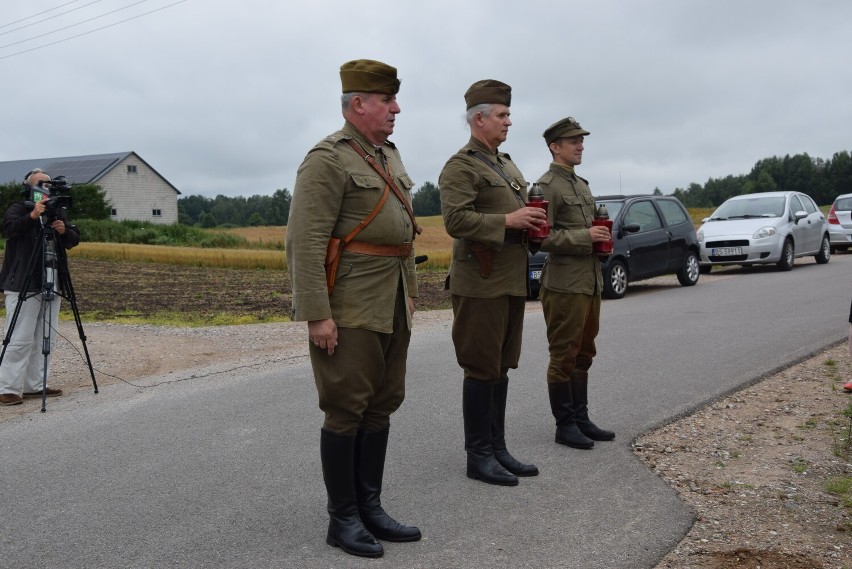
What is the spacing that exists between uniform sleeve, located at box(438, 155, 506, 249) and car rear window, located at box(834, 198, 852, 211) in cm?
2516

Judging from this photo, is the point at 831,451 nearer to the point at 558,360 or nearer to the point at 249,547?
the point at 558,360

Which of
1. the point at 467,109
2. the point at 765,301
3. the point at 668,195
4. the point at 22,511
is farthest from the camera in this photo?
the point at 668,195

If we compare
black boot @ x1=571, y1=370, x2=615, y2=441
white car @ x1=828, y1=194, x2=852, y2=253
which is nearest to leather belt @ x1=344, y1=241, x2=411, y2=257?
black boot @ x1=571, y1=370, x2=615, y2=441

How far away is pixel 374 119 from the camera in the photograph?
4.16 meters

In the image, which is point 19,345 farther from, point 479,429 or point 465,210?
point 465,210

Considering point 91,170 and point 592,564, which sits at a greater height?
point 91,170

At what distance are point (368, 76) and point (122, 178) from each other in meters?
74.1

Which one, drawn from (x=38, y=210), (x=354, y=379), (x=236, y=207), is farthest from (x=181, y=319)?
(x=236, y=207)

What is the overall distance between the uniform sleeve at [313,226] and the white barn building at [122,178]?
71.3 meters

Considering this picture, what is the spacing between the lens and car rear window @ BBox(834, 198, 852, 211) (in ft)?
88.6

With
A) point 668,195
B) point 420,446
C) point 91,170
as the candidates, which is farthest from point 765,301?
point 91,170

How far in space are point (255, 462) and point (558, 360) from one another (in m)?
2.05

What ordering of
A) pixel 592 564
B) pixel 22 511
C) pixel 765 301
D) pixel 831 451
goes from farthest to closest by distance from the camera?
1. pixel 765 301
2. pixel 831 451
3. pixel 22 511
4. pixel 592 564

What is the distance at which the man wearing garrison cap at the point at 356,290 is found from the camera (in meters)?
3.96
